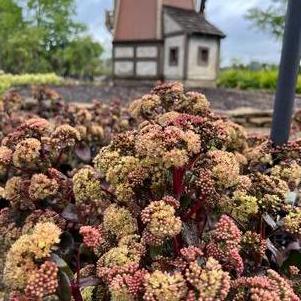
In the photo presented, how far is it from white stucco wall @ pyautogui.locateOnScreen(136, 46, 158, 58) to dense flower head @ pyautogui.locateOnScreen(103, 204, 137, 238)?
46.5 feet

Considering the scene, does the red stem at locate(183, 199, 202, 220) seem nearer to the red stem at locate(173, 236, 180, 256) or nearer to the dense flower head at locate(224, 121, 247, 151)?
the red stem at locate(173, 236, 180, 256)

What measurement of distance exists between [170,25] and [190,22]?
2.14 feet

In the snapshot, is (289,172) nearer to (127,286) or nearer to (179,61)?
(127,286)

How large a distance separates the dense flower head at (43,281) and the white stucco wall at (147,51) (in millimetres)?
14528

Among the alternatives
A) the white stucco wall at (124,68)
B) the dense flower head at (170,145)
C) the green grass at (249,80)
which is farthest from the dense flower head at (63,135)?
the white stucco wall at (124,68)

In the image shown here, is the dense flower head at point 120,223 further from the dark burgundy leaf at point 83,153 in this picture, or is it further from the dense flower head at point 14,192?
the dark burgundy leaf at point 83,153

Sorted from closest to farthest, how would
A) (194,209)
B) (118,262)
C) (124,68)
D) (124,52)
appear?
(118,262) → (194,209) → (124,52) → (124,68)

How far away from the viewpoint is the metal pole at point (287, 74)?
2.39 metres

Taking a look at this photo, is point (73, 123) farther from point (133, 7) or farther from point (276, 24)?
point (276, 24)

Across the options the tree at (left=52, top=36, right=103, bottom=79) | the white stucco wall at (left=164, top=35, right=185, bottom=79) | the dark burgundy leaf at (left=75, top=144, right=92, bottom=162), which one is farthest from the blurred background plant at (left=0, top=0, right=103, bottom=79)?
the dark burgundy leaf at (left=75, top=144, right=92, bottom=162)

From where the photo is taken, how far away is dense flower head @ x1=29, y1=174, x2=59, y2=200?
1.84 metres

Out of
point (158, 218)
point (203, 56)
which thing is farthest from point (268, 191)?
point (203, 56)

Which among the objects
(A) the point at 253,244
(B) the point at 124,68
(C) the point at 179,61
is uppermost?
(A) the point at 253,244

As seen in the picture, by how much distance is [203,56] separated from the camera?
49.5 ft
